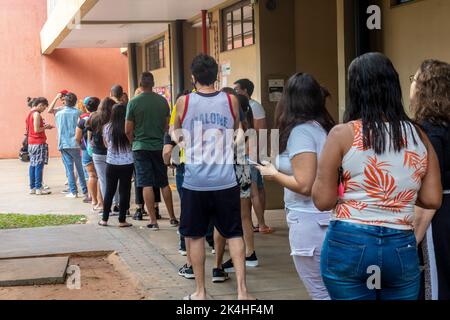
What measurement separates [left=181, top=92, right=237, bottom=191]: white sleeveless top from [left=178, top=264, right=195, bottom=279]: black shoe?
136 cm

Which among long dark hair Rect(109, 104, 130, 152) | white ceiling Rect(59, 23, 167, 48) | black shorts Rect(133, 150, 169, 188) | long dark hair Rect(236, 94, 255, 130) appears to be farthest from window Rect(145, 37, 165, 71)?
long dark hair Rect(236, 94, 255, 130)

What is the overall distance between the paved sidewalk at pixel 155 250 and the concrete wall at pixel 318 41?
85.1 inches

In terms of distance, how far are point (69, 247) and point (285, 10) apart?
4791 millimetres

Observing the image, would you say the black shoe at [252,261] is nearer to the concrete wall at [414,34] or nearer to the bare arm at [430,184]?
the concrete wall at [414,34]

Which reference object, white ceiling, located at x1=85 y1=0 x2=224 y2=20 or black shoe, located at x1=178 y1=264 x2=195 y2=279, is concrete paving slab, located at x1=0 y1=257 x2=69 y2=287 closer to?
black shoe, located at x1=178 y1=264 x2=195 y2=279

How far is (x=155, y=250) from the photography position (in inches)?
298

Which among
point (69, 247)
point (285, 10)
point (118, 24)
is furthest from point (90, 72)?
point (69, 247)

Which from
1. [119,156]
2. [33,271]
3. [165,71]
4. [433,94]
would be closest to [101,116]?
[119,156]

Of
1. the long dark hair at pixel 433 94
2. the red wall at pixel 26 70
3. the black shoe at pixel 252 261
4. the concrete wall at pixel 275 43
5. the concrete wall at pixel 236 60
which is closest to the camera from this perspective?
the long dark hair at pixel 433 94

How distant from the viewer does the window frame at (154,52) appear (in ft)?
55.7

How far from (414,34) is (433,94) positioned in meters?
3.77

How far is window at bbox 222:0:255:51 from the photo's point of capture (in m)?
11.0

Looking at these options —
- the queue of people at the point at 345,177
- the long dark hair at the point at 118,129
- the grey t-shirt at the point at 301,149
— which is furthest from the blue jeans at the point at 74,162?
the grey t-shirt at the point at 301,149
